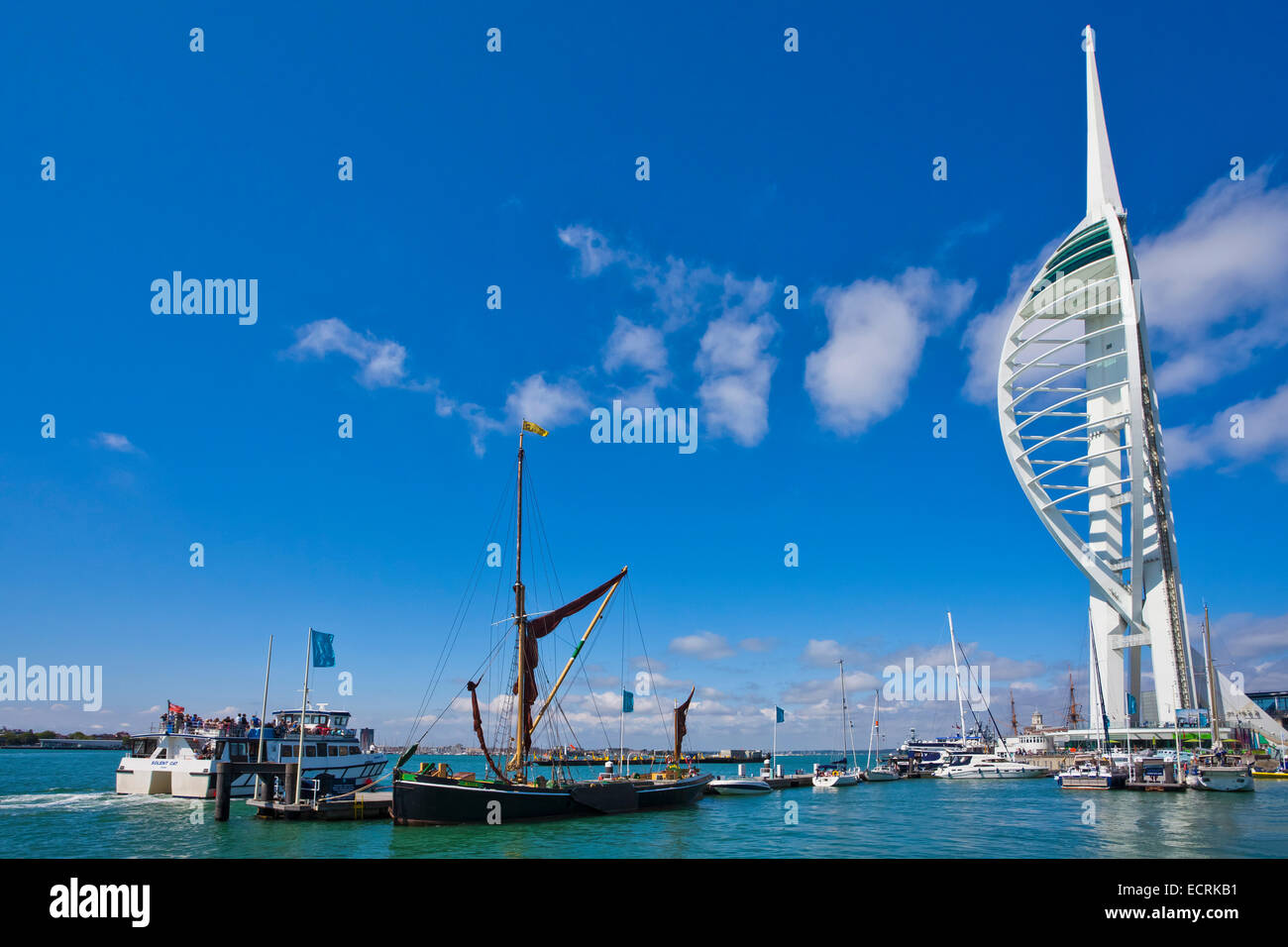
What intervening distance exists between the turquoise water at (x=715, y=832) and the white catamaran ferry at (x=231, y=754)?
1.71 m

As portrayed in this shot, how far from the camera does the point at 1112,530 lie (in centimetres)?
9600

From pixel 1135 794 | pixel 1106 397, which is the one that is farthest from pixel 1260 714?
pixel 1135 794

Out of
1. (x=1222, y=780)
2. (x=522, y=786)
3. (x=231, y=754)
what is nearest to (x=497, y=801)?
(x=522, y=786)

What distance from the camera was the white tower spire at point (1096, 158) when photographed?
4183 inches

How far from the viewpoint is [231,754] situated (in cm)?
5603

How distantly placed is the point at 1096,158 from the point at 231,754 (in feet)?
408

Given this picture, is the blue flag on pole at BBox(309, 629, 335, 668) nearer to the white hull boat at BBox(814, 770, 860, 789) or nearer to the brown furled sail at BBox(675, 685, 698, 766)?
the brown furled sail at BBox(675, 685, 698, 766)

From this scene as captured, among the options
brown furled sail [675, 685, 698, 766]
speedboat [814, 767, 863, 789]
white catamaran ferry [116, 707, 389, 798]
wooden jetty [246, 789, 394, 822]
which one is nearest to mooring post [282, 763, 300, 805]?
wooden jetty [246, 789, 394, 822]

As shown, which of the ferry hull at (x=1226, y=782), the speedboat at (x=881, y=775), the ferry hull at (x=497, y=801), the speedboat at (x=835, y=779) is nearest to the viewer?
the ferry hull at (x=497, y=801)

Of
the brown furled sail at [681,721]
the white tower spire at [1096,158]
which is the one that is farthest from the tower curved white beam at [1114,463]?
the brown furled sail at [681,721]

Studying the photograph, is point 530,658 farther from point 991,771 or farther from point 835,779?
point 991,771

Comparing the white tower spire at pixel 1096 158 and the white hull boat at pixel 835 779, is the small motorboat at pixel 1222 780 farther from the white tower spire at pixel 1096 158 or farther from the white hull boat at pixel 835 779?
the white tower spire at pixel 1096 158

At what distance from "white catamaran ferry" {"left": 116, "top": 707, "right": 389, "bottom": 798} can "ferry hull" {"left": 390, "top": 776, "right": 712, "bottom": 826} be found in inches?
704
